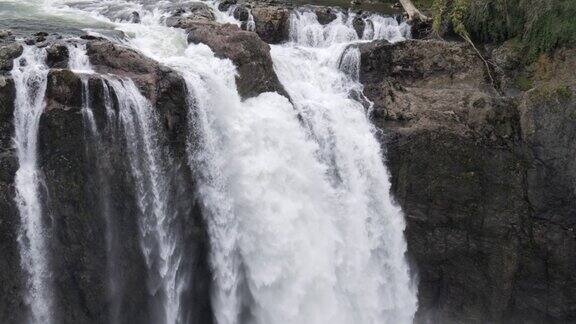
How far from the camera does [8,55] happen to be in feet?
39.2

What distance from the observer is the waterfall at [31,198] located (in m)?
10.7

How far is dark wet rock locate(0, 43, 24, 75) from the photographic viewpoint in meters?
11.5

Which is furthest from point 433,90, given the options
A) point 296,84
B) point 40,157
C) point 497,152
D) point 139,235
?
point 40,157

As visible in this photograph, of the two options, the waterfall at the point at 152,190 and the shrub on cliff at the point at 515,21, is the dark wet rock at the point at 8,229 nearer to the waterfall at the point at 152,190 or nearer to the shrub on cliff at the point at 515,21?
the waterfall at the point at 152,190

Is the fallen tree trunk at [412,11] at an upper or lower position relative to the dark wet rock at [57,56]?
upper

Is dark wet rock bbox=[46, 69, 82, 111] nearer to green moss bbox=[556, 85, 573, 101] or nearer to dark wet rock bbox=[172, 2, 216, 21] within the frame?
dark wet rock bbox=[172, 2, 216, 21]

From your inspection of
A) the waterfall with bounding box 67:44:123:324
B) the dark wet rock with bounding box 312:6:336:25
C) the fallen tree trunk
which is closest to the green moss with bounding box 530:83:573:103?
the fallen tree trunk

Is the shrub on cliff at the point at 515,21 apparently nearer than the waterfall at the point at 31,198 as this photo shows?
No

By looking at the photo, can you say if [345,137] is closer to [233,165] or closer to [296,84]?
[296,84]

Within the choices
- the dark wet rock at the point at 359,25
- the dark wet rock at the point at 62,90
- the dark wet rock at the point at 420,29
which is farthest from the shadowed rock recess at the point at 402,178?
the dark wet rock at the point at 420,29

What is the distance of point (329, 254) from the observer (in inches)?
555

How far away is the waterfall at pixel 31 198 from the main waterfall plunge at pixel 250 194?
2 centimetres

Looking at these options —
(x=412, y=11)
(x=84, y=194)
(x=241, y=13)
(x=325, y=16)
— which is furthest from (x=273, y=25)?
(x=84, y=194)

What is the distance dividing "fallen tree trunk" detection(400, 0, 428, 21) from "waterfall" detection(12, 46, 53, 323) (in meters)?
15.8
